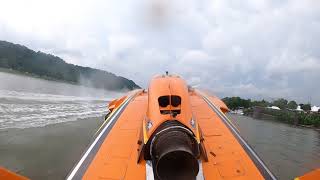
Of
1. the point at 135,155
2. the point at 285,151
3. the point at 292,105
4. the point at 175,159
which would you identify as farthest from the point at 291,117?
the point at 175,159

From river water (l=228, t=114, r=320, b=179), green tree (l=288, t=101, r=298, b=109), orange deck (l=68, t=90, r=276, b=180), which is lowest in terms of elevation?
river water (l=228, t=114, r=320, b=179)

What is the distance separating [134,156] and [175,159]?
1.15m

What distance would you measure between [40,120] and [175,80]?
22.2 feet

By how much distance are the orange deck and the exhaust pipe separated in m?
0.51

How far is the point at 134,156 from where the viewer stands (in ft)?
16.1

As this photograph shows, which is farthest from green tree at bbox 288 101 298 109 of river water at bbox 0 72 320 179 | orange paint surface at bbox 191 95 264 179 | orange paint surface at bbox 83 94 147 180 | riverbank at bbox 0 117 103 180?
orange paint surface at bbox 83 94 147 180

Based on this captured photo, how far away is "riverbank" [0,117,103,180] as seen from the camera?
6363 mm

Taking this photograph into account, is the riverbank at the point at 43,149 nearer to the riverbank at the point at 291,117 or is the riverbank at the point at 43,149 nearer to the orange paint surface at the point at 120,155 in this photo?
the orange paint surface at the point at 120,155

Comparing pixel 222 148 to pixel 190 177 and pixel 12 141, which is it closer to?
pixel 190 177

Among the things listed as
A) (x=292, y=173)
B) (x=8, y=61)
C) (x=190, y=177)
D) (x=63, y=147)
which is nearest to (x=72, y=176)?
(x=190, y=177)

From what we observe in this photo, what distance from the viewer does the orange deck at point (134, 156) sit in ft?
14.9

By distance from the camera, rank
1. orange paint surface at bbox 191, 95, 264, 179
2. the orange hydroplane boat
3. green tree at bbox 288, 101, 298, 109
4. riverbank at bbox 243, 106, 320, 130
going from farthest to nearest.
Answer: green tree at bbox 288, 101, 298, 109, riverbank at bbox 243, 106, 320, 130, orange paint surface at bbox 191, 95, 264, 179, the orange hydroplane boat

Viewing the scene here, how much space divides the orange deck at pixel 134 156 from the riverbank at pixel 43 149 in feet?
4.32

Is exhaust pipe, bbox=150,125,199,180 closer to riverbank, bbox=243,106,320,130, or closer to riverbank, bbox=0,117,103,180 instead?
riverbank, bbox=0,117,103,180
